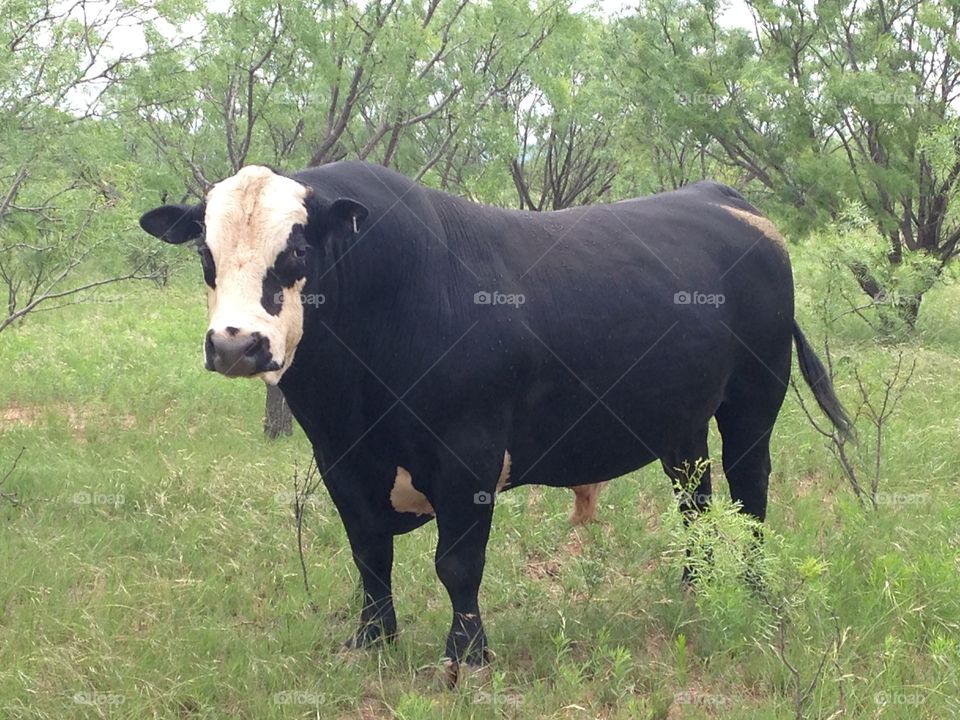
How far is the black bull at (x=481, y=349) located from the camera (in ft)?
11.0

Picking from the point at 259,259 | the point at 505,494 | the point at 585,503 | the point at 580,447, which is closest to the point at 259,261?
the point at 259,259

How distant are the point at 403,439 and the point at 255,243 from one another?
90 cm

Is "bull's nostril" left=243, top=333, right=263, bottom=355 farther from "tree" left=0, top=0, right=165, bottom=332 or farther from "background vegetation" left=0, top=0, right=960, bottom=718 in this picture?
"tree" left=0, top=0, right=165, bottom=332

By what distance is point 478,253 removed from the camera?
3.55m

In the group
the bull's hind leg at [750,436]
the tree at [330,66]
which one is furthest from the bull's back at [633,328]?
the tree at [330,66]

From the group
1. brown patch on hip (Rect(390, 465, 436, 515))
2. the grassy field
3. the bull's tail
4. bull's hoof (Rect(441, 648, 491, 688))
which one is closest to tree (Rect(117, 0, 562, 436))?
the grassy field

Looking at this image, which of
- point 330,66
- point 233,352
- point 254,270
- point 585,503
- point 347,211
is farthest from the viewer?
point 330,66

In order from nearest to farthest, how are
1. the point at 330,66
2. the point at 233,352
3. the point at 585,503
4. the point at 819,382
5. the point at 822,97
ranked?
the point at 233,352, the point at 585,503, the point at 819,382, the point at 330,66, the point at 822,97

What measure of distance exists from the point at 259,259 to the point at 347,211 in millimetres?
348

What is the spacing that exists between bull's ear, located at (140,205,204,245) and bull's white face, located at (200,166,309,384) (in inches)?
6.6

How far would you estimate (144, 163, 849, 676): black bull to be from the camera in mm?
3342

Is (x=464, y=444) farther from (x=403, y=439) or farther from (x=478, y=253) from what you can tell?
(x=478, y=253)

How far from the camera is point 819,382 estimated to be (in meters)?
4.93

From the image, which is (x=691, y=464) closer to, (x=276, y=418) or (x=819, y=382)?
(x=819, y=382)
